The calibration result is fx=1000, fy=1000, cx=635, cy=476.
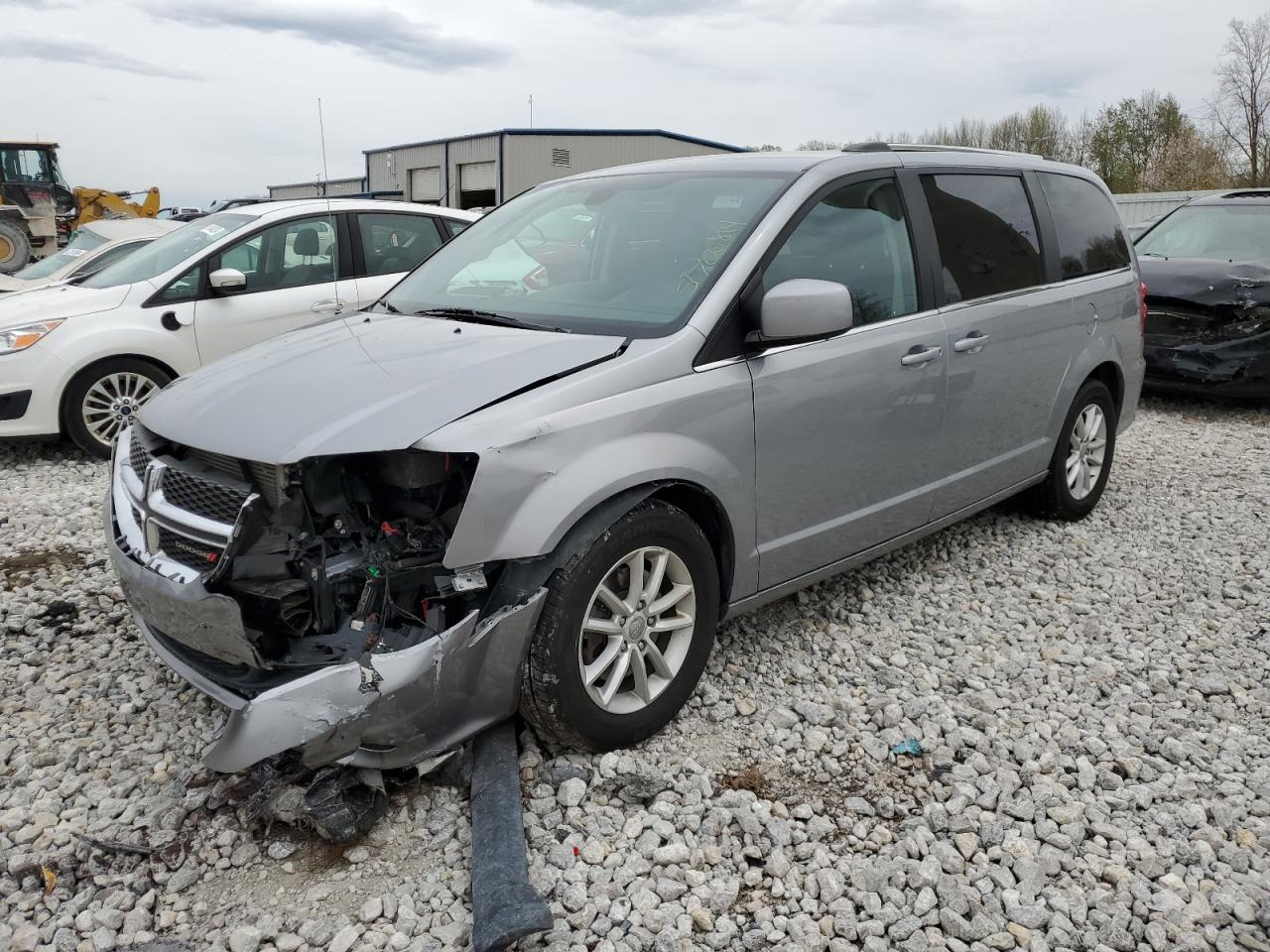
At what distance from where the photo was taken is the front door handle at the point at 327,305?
7277 mm

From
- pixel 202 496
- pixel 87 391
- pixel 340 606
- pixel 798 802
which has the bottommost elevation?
pixel 798 802

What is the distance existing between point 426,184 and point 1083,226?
1426 inches

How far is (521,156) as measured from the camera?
1339 inches

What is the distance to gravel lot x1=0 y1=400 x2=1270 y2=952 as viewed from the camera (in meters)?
2.52

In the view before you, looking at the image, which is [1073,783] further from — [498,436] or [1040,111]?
[1040,111]

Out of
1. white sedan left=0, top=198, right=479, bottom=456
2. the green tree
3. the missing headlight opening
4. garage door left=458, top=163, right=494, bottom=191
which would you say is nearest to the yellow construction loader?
garage door left=458, top=163, right=494, bottom=191

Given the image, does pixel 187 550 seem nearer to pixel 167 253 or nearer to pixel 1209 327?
pixel 167 253

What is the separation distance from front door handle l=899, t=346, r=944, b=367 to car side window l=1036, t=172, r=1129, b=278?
1.39 m

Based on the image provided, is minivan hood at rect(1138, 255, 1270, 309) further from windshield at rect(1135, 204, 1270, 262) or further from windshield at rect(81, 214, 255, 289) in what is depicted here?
windshield at rect(81, 214, 255, 289)

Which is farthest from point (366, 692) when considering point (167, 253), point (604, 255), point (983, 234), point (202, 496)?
point (167, 253)

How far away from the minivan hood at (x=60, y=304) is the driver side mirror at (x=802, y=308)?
5395 millimetres

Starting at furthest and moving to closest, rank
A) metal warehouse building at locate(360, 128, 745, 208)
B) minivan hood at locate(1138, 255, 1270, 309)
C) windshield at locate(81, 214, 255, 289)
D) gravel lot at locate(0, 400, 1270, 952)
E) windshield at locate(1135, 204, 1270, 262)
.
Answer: metal warehouse building at locate(360, 128, 745, 208)
windshield at locate(1135, 204, 1270, 262)
minivan hood at locate(1138, 255, 1270, 309)
windshield at locate(81, 214, 255, 289)
gravel lot at locate(0, 400, 1270, 952)

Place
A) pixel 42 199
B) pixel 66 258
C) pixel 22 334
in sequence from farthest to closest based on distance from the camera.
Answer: pixel 42 199 → pixel 66 258 → pixel 22 334

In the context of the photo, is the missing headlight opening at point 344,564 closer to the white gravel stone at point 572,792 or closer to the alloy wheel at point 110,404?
the white gravel stone at point 572,792
